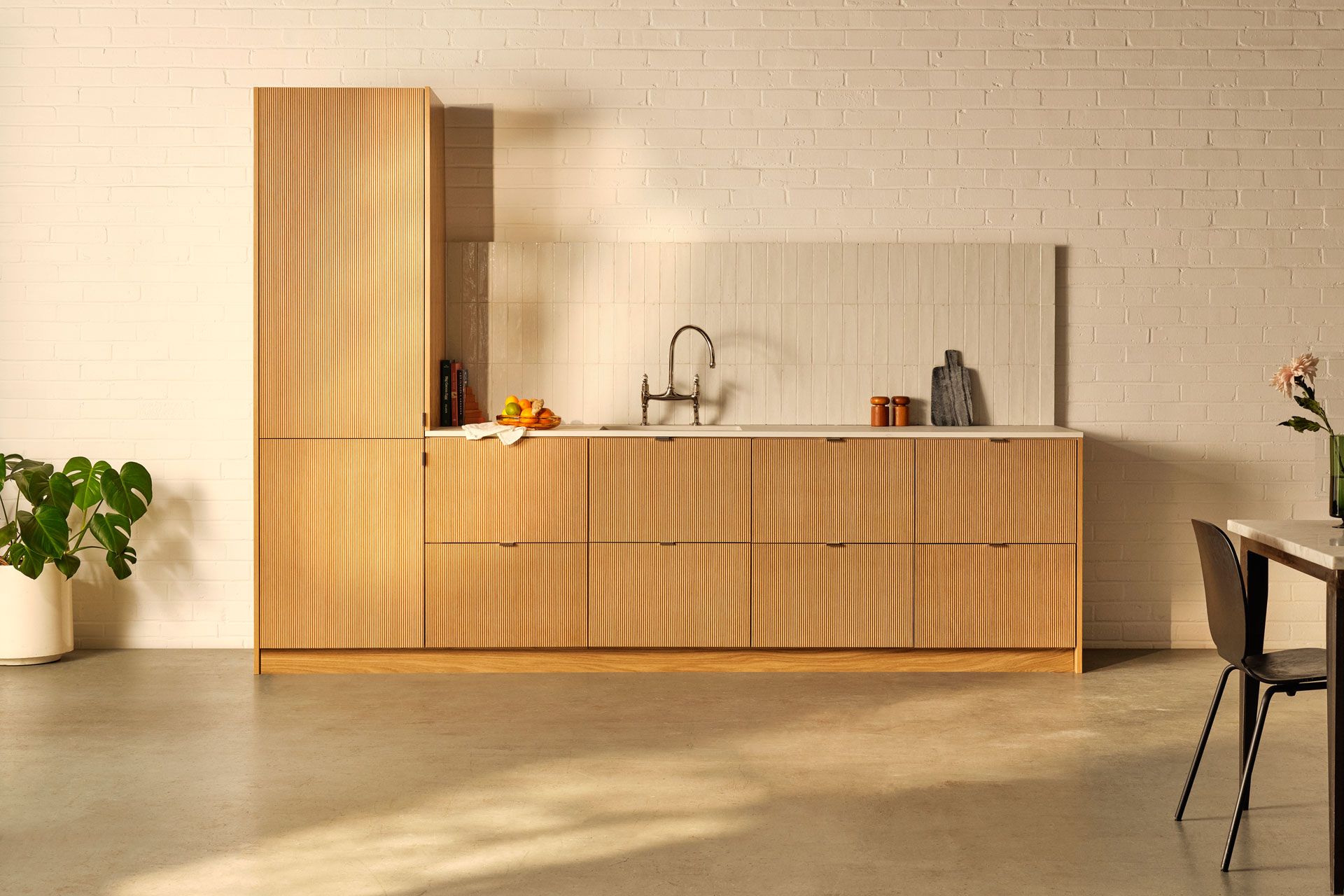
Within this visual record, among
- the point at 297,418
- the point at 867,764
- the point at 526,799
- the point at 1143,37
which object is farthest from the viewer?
the point at 1143,37

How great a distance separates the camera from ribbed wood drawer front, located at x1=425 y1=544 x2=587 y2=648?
4688 mm

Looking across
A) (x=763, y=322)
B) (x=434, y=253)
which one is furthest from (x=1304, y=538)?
(x=434, y=253)

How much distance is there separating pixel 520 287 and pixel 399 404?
33.4 inches

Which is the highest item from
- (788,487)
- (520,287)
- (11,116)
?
(11,116)

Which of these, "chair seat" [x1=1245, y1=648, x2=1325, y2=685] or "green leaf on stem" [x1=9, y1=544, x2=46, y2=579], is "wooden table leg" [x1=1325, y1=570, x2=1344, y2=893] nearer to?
"chair seat" [x1=1245, y1=648, x2=1325, y2=685]

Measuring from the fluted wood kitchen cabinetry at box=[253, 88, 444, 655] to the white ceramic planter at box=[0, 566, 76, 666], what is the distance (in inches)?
38.0

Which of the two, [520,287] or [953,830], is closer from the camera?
[953,830]

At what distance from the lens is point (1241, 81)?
16.7 feet

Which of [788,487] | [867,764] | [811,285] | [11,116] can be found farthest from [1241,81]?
[11,116]

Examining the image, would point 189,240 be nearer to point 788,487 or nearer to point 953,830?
point 788,487

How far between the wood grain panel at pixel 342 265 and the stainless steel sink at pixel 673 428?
2.78 ft

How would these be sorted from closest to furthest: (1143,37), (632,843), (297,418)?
1. (632,843)
2. (297,418)
3. (1143,37)

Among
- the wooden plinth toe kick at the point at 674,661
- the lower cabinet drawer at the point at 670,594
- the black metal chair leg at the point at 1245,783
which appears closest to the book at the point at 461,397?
the lower cabinet drawer at the point at 670,594

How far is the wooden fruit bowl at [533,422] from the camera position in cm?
473
